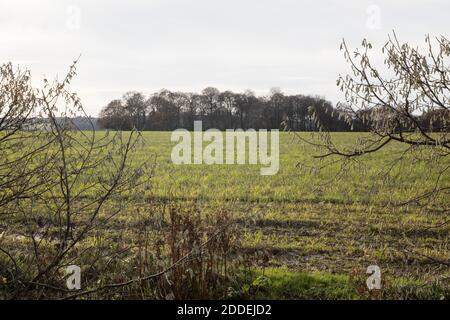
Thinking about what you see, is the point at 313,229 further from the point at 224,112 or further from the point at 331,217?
the point at 224,112

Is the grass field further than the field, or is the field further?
the grass field

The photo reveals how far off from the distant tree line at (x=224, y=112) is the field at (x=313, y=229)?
0.31 m

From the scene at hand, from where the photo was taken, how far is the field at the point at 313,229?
600 cm

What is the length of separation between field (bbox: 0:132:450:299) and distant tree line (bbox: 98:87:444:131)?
1.02 ft

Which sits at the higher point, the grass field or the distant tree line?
the distant tree line

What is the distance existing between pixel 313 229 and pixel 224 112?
147ft

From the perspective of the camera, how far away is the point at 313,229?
A: 998cm

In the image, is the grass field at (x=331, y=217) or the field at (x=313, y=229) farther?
the grass field at (x=331, y=217)

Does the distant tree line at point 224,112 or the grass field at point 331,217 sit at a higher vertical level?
the distant tree line at point 224,112

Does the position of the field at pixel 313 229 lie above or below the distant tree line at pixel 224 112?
below

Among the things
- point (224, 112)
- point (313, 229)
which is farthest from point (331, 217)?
point (224, 112)

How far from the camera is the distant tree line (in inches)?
237
